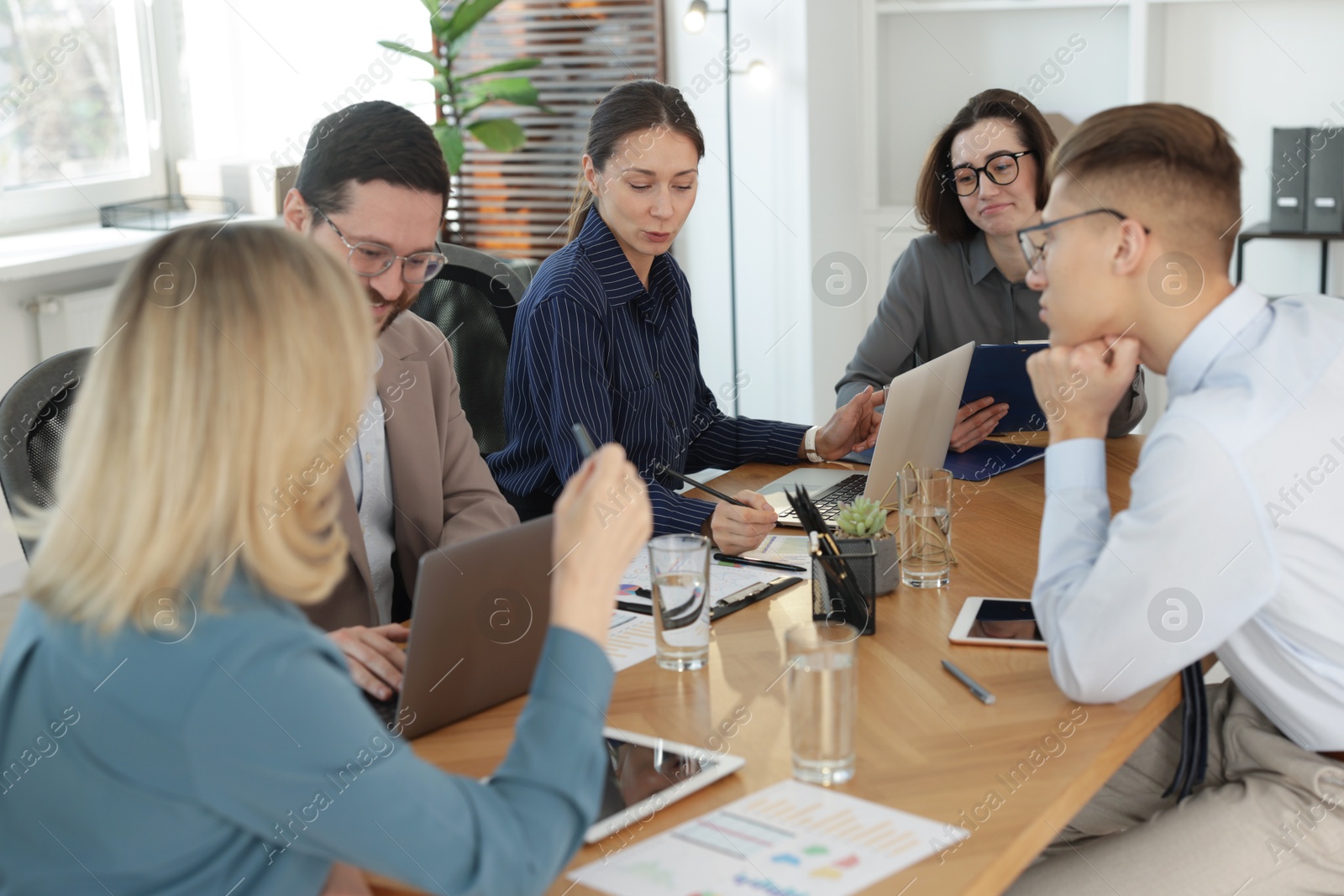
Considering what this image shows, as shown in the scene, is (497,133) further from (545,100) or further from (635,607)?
(635,607)

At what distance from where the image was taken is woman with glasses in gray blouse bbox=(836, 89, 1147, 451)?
267cm

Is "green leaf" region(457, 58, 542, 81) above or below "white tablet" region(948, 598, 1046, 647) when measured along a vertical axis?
above

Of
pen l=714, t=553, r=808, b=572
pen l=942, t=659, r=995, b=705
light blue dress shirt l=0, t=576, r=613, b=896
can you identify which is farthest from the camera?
pen l=714, t=553, r=808, b=572

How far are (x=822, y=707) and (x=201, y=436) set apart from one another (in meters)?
Answer: 0.58

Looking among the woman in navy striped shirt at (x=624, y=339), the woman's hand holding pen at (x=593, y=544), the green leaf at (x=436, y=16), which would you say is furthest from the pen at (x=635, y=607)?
the green leaf at (x=436, y=16)

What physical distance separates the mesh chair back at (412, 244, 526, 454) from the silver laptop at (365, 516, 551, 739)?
3.65ft

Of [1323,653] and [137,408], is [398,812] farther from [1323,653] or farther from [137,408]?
[1323,653]

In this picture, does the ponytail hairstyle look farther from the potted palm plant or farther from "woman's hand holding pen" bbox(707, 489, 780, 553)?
the potted palm plant

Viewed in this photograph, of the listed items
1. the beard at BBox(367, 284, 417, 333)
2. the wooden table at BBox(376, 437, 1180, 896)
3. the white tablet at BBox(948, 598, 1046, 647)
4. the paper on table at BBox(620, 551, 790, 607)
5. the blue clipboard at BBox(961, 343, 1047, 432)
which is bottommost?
the wooden table at BBox(376, 437, 1180, 896)

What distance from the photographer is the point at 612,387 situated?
219cm

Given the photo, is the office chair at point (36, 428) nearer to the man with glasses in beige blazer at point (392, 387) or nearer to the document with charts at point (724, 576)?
the man with glasses in beige blazer at point (392, 387)

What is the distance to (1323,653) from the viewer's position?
4.40 ft

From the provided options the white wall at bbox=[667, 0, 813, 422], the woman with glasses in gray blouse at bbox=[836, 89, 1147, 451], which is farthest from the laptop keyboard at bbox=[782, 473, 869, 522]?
the white wall at bbox=[667, 0, 813, 422]

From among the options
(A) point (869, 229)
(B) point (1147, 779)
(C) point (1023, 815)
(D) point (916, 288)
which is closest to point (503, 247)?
(A) point (869, 229)
